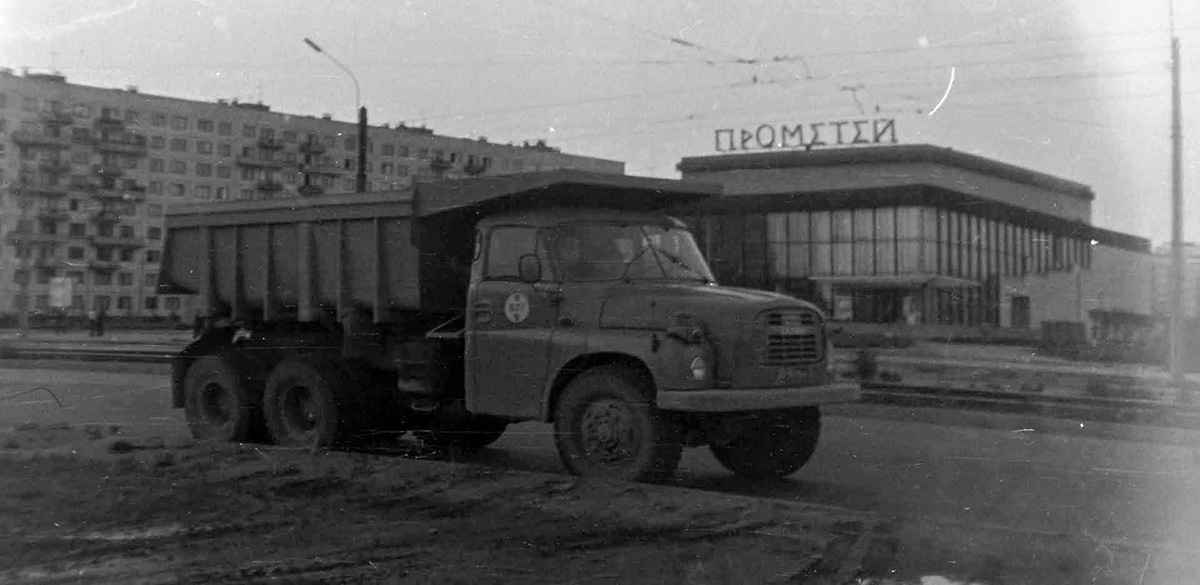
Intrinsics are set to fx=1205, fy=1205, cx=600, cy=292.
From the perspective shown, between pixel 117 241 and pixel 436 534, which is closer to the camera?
pixel 436 534

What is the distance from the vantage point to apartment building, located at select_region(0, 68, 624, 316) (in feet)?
64.9

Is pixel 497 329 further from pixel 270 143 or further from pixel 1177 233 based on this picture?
pixel 270 143

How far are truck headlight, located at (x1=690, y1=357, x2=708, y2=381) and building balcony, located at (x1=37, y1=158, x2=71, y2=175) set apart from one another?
636 inches

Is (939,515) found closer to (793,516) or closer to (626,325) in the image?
(793,516)

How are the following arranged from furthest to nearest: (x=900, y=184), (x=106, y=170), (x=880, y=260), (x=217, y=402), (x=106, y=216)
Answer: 1. (x=880, y=260)
2. (x=900, y=184)
3. (x=106, y=170)
4. (x=106, y=216)
5. (x=217, y=402)

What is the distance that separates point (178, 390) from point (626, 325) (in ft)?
19.5

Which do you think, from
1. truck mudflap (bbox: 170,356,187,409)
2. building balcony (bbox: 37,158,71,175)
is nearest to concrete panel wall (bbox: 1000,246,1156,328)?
truck mudflap (bbox: 170,356,187,409)

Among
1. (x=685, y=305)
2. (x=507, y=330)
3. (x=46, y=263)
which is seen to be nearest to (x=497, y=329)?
(x=507, y=330)

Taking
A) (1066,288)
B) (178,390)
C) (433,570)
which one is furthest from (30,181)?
(1066,288)

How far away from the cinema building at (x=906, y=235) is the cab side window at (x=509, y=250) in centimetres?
3925

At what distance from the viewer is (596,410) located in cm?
897

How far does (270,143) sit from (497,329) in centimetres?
1913

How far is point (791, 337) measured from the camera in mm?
8969

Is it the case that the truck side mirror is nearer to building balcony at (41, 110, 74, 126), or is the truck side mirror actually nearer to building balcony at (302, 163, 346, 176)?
building balcony at (41, 110, 74, 126)
